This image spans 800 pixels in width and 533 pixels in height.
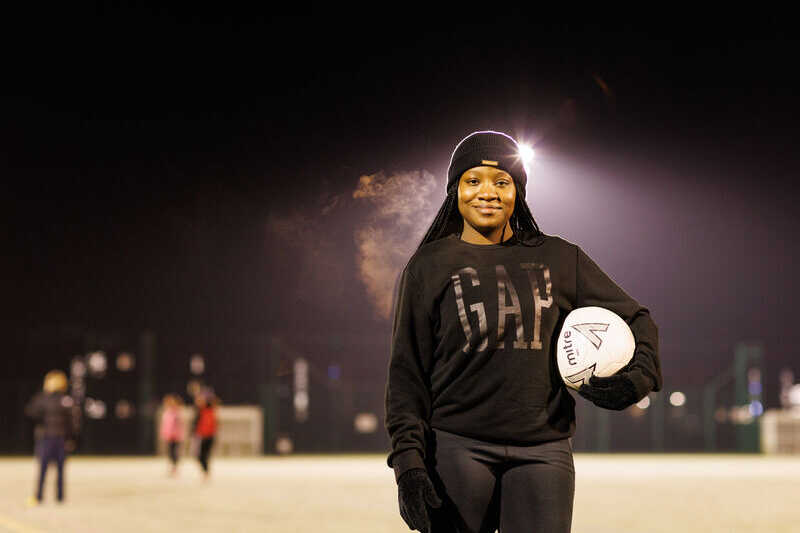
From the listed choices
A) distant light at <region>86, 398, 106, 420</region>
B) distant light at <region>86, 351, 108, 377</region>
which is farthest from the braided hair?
distant light at <region>86, 351, 108, 377</region>

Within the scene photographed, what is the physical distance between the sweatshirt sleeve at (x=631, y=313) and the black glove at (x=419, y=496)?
2.40 ft

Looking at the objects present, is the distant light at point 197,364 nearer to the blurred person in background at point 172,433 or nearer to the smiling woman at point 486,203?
the blurred person in background at point 172,433

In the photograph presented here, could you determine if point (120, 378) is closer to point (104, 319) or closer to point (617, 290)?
point (104, 319)

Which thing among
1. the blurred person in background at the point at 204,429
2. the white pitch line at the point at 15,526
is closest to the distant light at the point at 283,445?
the blurred person in background at the point at 204,429

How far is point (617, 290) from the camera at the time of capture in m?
3.57

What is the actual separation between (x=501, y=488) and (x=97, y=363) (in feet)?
119

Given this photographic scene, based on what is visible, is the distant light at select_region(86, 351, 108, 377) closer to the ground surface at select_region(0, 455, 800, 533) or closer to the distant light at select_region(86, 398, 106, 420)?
the distant light at select_region(86, 398, 106, 420)

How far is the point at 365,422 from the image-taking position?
108 feet

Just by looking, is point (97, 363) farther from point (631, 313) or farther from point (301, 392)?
point (631, 313)

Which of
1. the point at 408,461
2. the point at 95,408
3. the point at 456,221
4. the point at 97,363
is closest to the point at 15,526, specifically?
the point at 456,221

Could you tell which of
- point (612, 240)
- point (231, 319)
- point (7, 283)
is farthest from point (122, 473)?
point (7, 283)

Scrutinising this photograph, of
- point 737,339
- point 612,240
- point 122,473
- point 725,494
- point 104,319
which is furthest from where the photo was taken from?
point 737,339

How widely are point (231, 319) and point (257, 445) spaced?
644 cm

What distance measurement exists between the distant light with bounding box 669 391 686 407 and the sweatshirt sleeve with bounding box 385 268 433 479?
32.2 meters
